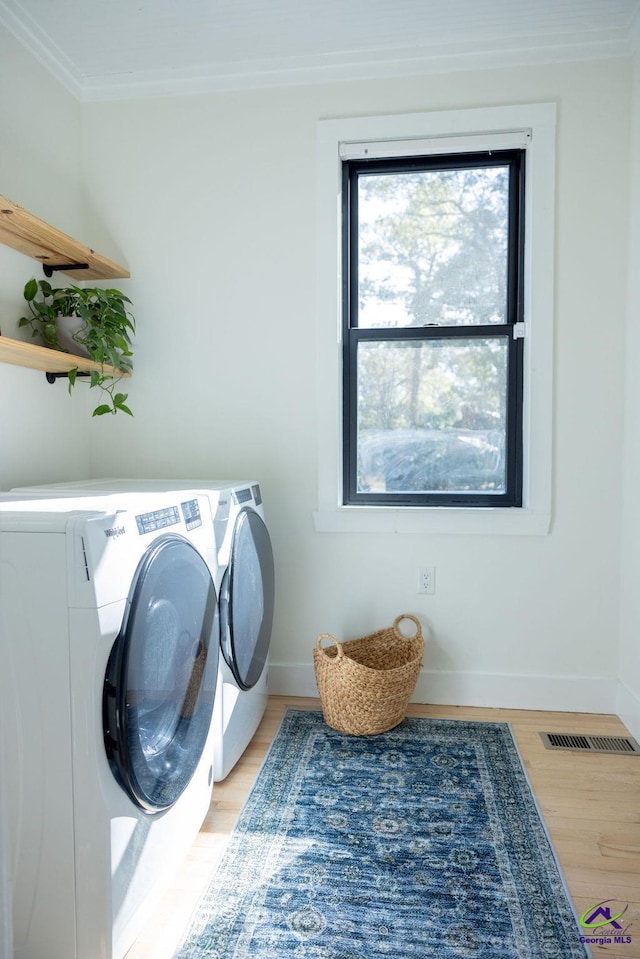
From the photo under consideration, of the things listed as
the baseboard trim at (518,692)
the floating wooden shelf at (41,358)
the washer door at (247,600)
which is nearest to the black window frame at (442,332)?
the washer door at (247,600)

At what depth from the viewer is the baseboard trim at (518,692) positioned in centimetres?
224

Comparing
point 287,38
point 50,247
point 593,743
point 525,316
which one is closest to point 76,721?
point 50,247

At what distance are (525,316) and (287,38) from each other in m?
1.27

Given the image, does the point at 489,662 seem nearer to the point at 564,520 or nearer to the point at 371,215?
the point at 564,520

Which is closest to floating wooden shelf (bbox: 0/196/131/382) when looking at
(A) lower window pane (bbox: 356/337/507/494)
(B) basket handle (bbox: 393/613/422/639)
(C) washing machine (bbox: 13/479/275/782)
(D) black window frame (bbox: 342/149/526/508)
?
(C) washing machine (bbox: 13/479/275/782)

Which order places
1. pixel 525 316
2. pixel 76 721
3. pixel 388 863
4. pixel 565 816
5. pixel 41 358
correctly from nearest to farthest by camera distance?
pixel 76 721 → pixel 388 863 → pixel 565 816 → pixel 41 358 → pixel 525 316

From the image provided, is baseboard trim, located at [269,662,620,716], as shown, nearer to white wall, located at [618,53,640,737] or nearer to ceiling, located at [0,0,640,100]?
white wall, located at [618,53,640,737]

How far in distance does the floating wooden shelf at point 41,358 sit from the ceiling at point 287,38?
1.07 meters

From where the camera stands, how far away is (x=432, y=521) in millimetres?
2291

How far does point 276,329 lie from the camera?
2342 mm

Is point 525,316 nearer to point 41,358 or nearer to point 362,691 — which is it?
point 362,691

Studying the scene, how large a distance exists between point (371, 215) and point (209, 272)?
0.65 metres

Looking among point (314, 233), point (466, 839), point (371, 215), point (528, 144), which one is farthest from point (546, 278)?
point (466, 839)

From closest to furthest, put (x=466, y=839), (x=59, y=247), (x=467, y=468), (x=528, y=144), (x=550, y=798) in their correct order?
(x=466, y=839)
(x=550, y=798)
(x=59, y=247)
(x=528, y=144)
(x=467, y=468)
